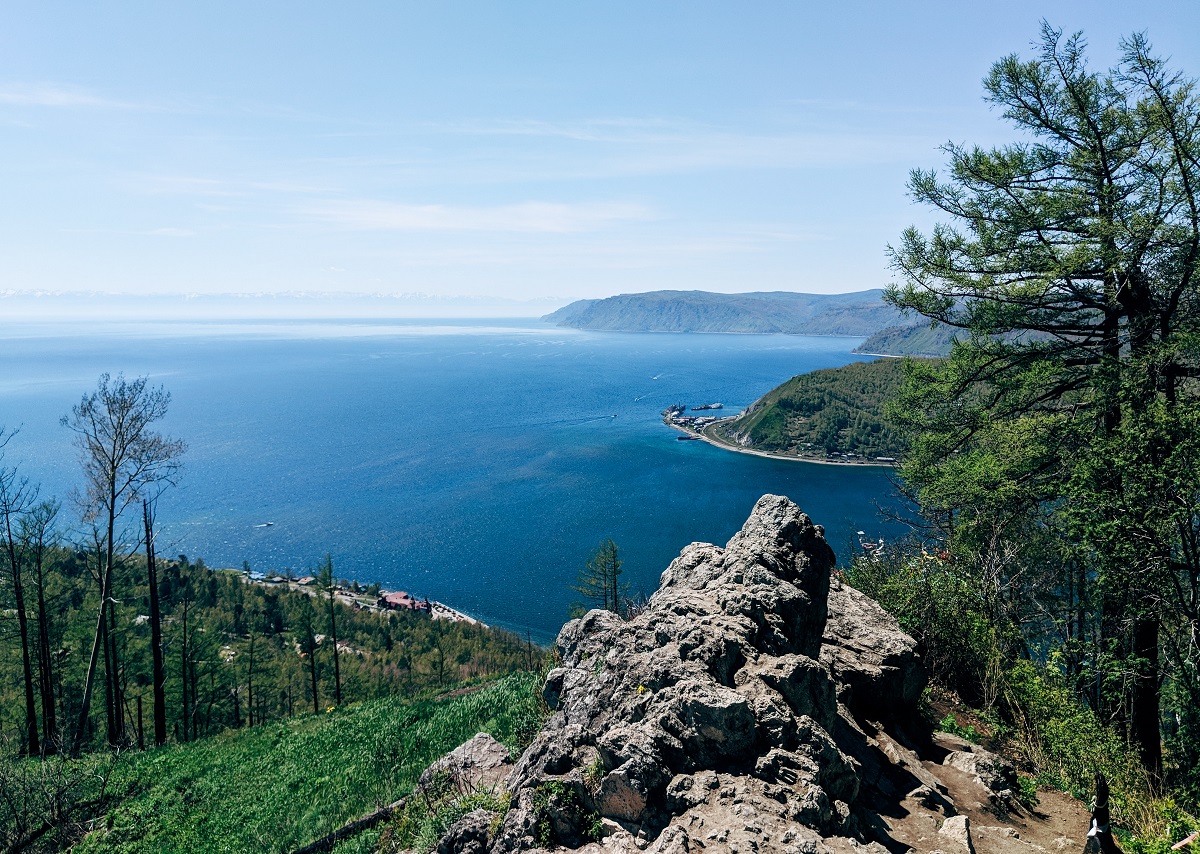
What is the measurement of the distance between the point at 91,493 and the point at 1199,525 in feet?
86.8

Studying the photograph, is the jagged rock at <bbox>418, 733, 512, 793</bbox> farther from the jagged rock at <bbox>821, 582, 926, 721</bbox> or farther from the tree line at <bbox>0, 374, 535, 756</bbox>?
the tree line at <bbox>0, 374, 535, 756</bbox>

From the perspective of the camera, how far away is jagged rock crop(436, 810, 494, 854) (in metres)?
6.32

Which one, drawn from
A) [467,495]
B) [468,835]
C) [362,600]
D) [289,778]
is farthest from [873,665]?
[467,495]

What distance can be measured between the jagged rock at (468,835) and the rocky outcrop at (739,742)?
0.02 meters

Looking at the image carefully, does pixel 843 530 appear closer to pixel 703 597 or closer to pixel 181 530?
pixel 703 597

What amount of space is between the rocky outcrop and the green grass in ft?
8.88

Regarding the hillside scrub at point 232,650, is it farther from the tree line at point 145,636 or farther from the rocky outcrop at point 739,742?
the rocky outcrop at point 739,742

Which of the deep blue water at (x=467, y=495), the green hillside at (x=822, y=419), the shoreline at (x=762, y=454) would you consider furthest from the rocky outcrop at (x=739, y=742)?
the green hillside at (x=822, y=419)

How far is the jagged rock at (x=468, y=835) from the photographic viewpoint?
632 cm

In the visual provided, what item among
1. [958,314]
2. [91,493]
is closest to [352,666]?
[91,493]

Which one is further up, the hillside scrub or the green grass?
the green grass

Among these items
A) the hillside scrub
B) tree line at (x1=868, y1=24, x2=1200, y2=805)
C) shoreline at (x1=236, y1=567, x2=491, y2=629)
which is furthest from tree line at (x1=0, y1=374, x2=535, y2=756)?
tree line at (x1=868, y1=24, x2=1200, y2=805)

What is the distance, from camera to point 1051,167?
10.9 m

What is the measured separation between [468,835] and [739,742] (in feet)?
9.59
